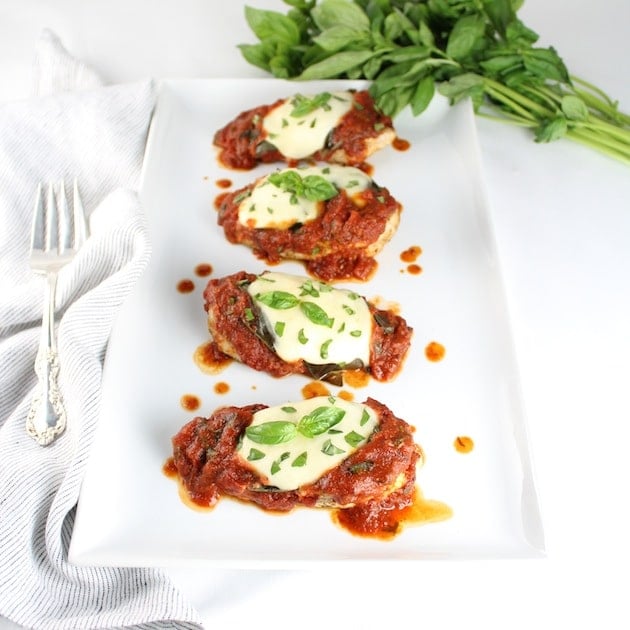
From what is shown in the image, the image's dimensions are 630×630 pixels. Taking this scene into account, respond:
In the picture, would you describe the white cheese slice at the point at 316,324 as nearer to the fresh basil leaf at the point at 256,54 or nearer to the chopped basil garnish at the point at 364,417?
the chopped basil garnish at the point at 364,417

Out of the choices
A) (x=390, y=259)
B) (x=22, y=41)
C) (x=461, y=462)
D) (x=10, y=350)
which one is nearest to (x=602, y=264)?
(x=390, y=259)

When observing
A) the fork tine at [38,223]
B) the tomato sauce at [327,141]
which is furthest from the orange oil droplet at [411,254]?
the fork tine at [38,223]

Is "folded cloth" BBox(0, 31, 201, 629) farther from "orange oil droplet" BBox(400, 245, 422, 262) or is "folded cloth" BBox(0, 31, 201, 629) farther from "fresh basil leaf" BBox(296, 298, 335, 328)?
"orange oil droplet" BBox(400, 245, 422, 262)

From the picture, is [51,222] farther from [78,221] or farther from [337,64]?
[337,64]

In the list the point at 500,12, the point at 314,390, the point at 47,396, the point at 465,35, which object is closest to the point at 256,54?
the point at 465,35

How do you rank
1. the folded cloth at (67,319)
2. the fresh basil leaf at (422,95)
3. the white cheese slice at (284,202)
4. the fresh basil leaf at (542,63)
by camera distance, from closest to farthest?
1. the folded cloth at (67,319)
2. the white cheese slice at (284,202)
3. the fresh basil leaf at (422,95)
4. the fresh basil leaf at (542,63)

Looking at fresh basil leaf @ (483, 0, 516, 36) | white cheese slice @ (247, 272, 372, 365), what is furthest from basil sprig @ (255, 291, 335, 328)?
fresh basil leaf @ (483, 0, 516, 36)
